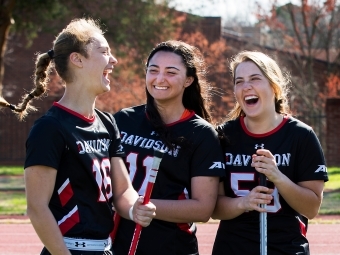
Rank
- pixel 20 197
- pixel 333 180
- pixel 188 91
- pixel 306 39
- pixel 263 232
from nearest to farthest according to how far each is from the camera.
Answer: pixel 263 232 → pixel 188 91 → pixel 20 197 → pixel 333 180 → pixel 306 39

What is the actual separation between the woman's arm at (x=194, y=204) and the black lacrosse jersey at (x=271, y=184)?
0.18 m

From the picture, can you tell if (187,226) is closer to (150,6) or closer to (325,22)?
(150,6)

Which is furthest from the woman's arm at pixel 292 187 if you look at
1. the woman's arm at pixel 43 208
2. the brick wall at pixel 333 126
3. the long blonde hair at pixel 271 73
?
the brick wall at pixel 333 126

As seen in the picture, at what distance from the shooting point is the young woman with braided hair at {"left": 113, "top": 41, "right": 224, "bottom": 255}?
4.54 metres

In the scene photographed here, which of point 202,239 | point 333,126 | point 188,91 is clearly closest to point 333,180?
point 333,126

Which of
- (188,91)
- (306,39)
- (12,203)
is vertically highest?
(306,39)

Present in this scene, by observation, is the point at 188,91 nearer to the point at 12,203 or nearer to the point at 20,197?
the point at 12,203

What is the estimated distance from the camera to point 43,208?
359 centimetres

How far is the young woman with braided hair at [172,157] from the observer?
14.9ft

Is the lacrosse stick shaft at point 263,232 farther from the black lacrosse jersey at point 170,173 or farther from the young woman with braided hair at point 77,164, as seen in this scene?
the young woman with braided hair at point 77,164

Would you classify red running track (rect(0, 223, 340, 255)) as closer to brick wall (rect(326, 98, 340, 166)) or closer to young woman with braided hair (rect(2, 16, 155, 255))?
young woman with braided hair (rect(2, 16, 155, 255))

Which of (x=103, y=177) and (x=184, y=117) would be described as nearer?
(x=103, y=177)

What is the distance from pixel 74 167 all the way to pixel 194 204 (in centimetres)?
98

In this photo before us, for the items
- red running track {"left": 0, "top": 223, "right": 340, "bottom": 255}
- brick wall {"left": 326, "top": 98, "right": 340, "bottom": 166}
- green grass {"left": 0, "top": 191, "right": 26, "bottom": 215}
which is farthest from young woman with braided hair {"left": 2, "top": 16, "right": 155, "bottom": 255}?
brick wall {"left": 326, "top": 98, "right": 340, "bottom": 166}
